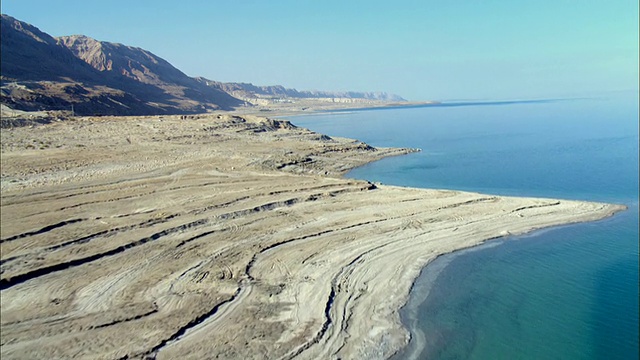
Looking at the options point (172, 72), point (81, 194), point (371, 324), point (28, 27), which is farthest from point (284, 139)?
point (172, 72)

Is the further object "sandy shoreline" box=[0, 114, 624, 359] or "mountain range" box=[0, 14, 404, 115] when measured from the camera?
"mountain range" box=[0, 14, 404, 115]

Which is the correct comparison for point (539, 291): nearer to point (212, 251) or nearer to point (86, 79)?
point (212, 251)

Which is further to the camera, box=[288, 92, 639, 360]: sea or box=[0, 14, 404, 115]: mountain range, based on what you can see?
box=[0, 14, 404, 115]: mountain range

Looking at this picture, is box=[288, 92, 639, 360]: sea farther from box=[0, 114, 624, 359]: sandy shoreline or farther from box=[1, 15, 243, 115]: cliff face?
box=[1, 15, 243, 115]: cliff face

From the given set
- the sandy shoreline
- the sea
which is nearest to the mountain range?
the sandy shoreline

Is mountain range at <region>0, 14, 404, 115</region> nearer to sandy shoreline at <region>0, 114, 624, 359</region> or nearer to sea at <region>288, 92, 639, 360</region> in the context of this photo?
sandy shoreline at <region>0, 114, 624, 359</region>

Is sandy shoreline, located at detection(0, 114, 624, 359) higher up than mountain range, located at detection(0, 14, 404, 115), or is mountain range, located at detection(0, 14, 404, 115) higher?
mountain range, located at detection(0, 14, 404, 115)

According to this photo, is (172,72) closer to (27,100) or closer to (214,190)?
(27,100)
